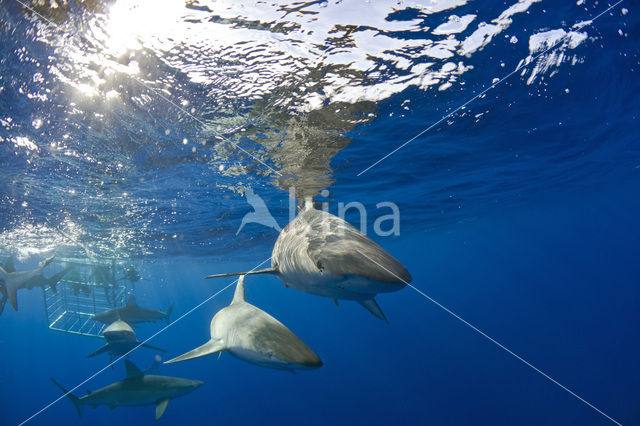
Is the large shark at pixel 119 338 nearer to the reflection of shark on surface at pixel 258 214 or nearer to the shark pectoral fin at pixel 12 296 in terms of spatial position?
the shark pectoral fin at pixel 12 296

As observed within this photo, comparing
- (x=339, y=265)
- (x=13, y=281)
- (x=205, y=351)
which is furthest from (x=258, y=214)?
(x=339, y=265)

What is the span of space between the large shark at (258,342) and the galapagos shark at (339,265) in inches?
26.8

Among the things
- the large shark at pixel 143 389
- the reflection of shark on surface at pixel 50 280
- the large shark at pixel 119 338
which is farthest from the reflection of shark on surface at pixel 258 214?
the reflection of shark on surface at pixel 50 280

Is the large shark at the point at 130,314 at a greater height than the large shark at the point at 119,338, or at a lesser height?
lesser

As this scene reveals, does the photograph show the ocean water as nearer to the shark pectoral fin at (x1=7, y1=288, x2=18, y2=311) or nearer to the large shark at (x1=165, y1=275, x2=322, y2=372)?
the large shark at (x1=165, y1=275, x2=322, y2=372)

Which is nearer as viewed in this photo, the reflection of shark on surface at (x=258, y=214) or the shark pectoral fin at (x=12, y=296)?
the shark pectoral fin at (x=12, y=296)

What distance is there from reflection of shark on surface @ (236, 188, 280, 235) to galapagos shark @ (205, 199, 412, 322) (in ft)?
31.7

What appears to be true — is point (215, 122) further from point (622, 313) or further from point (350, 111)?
point (622, 313)

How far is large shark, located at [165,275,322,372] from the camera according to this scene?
9.76 feet

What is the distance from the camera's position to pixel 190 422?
32.9 m

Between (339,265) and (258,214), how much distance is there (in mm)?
16141

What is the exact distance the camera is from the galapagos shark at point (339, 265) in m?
2.69

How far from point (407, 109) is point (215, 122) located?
554 cm

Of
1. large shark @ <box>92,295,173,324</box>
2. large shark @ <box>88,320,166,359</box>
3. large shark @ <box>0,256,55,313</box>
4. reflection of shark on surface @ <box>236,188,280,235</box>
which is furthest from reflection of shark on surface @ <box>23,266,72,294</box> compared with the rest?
reflection of shark on surface @ <box>236,188,280,235</box>
